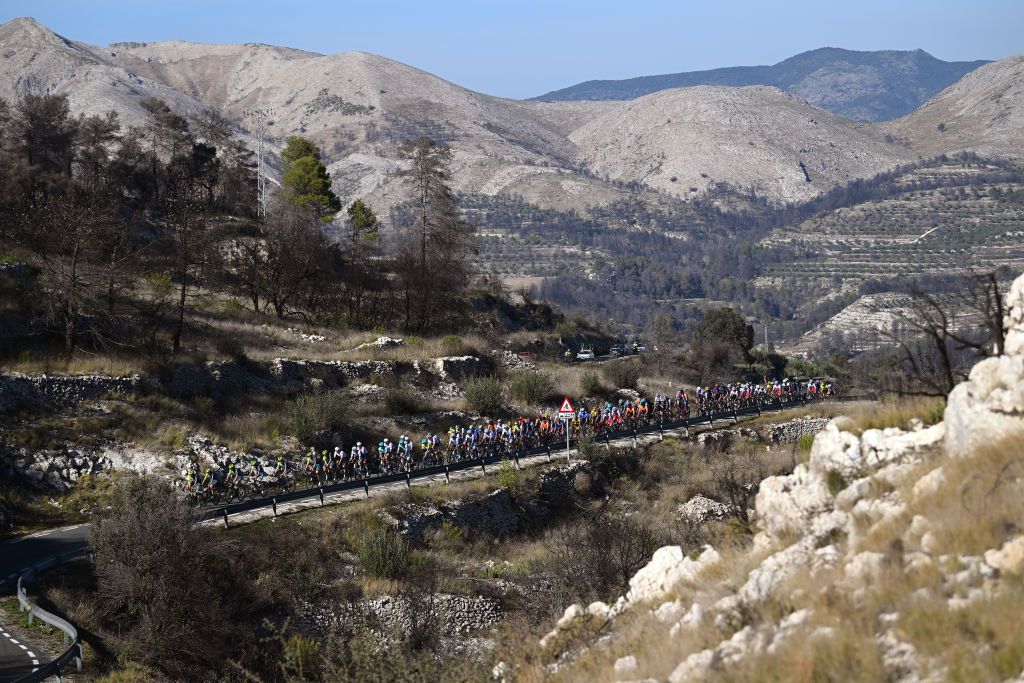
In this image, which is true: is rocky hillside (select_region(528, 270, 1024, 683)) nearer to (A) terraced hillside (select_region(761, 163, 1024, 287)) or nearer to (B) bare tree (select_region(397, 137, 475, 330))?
(B) bare tree (select_region(397, 137, 475, 330))

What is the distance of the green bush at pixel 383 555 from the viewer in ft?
76.5

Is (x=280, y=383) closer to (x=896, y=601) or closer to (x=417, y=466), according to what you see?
(x=417, y=466)

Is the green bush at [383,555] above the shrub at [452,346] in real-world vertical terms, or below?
below

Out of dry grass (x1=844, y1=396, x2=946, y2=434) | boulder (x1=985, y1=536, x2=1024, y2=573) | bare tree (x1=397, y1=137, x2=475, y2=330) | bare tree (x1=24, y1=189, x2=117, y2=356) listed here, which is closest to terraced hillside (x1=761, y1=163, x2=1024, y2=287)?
bare tree (x1=397, y1=137, x2=475, y2=330)

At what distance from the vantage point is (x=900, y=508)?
9664 mm

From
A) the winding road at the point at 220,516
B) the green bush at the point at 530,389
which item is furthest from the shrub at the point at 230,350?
the green bush at the point at 530,389

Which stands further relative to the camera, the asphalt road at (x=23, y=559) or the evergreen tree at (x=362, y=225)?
the evergreen tree at (x=362, y=225)

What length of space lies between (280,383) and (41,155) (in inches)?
1121

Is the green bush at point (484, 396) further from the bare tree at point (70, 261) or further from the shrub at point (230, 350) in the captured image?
the bare tree at point (70, 261)

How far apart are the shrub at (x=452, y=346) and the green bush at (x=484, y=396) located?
5.62 metres

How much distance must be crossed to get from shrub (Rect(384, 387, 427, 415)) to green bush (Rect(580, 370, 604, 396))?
9.88 meters

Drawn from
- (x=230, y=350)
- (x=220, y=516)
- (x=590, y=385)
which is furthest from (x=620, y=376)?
(x=220, y=516)

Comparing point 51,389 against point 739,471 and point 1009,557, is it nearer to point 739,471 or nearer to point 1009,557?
point 739,471

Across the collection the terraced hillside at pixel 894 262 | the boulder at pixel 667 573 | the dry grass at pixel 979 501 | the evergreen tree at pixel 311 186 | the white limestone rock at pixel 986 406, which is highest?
the evergreen tree at pixel 311 186
